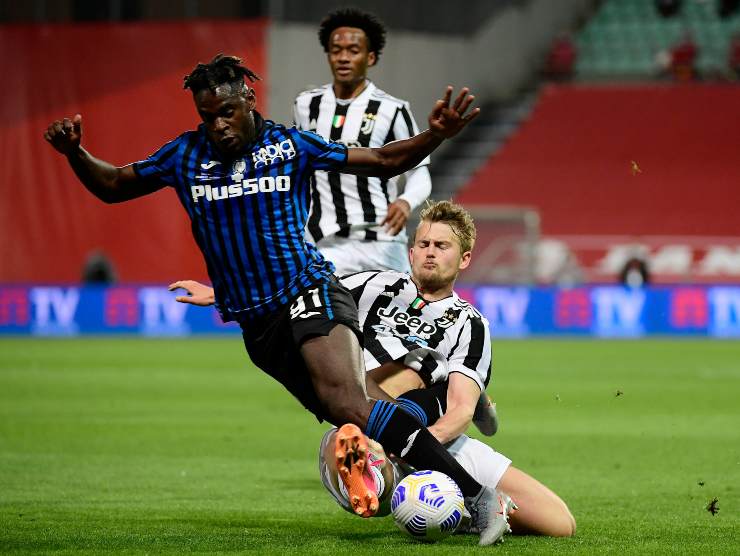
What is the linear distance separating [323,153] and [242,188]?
1.24 ft

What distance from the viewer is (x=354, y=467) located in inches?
218

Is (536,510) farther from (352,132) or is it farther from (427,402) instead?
(352,132)

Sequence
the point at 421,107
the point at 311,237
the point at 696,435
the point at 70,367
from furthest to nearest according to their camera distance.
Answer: the point at 421,107 → the point at 70,367 → the point at 696,435 → the point at 311,237

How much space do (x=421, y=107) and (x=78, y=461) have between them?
70.3 ft

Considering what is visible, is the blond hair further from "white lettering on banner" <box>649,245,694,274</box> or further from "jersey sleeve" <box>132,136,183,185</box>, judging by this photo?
"white lettering on banner" <box>649,245,694,274</box>

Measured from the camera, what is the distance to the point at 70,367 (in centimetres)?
1723

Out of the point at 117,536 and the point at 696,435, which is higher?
the point at 117,536

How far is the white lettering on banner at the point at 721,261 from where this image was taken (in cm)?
2691

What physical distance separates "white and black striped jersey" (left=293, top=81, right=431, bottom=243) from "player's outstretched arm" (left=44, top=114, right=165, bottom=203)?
221 cm

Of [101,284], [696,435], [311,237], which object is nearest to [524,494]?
[311,237]

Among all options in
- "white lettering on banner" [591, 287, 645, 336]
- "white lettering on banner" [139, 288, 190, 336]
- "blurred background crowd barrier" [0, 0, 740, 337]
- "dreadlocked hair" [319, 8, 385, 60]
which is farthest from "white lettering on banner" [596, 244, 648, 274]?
"dreadlocked hair" [319, 8, 385, 60]

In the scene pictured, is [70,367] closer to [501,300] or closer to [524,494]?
[501,300]

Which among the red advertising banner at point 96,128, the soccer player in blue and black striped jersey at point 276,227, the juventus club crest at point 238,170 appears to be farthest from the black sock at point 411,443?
the red advertising banner at point 96,128

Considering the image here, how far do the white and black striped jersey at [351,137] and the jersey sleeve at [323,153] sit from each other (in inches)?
83.2
